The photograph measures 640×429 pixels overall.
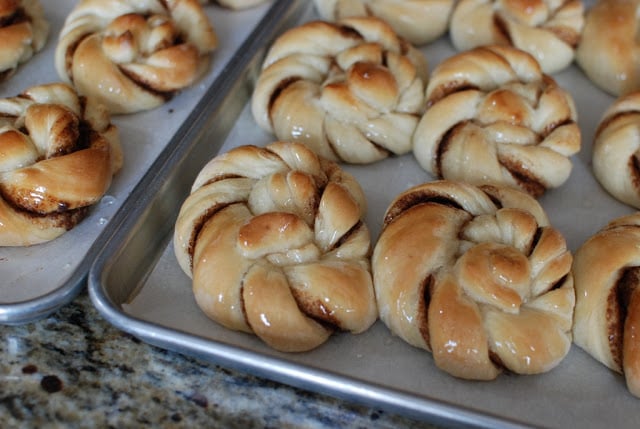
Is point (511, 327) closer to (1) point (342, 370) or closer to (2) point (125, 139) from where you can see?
(1) point (342, 370)

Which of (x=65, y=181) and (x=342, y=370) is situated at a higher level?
(x=65, y=181)

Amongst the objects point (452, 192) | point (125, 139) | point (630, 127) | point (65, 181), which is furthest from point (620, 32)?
point (65, 181)

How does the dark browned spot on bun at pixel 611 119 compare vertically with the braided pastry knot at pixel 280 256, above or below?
above

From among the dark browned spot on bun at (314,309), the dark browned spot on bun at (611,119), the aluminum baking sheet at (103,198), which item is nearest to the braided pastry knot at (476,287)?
the dark browned spot on bun at (314,309)

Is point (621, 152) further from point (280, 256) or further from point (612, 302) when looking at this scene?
point (280, 256)

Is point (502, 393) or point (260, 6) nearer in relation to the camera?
point (502, 393)

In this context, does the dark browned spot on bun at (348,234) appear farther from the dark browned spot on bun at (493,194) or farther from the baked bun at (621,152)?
the baked bun at (621,152)

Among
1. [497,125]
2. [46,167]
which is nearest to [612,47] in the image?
[497,125]
